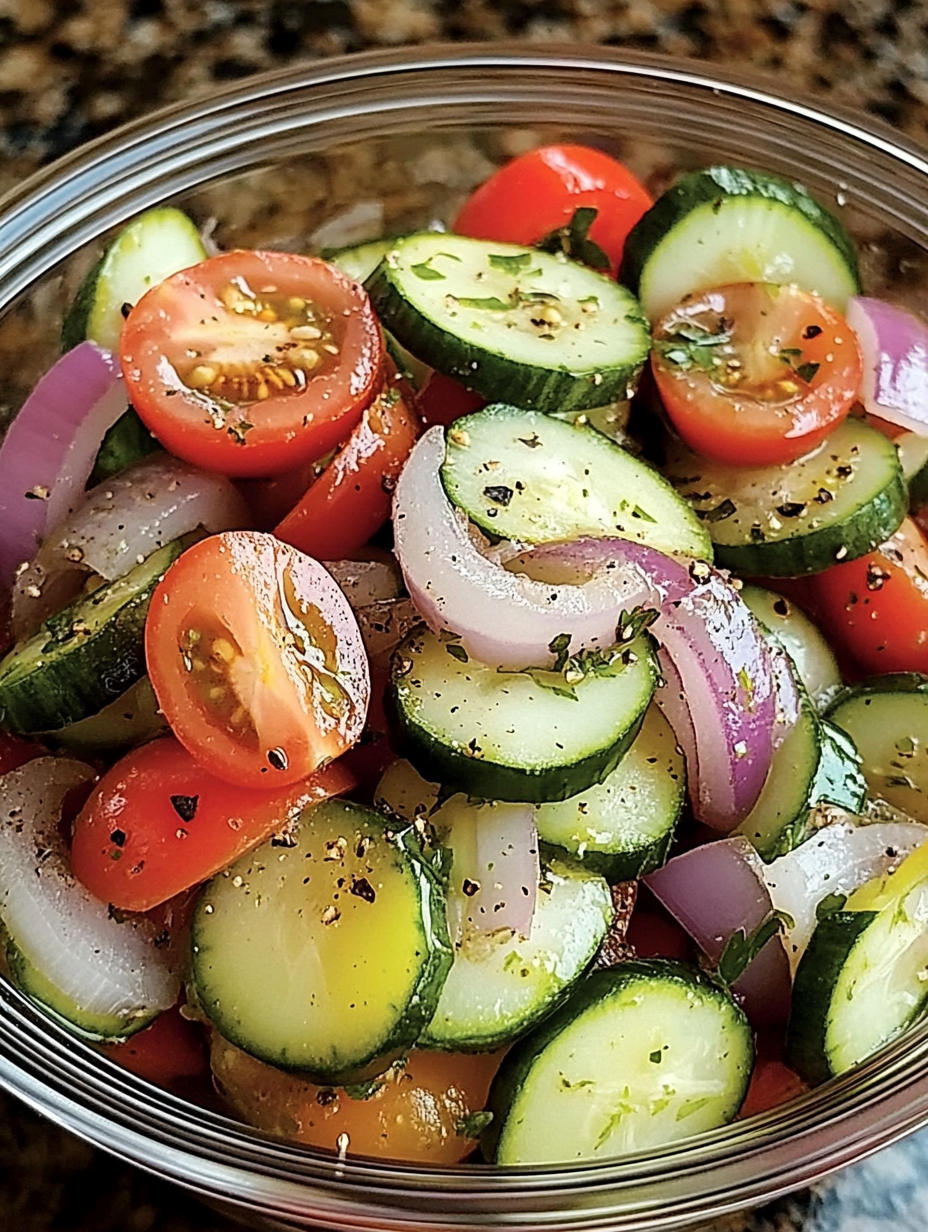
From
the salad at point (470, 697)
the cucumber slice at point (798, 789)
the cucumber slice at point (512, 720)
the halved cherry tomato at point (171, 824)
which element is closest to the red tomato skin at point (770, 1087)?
the salad at point (470, 697)

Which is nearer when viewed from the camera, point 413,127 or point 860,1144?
point 860,1144

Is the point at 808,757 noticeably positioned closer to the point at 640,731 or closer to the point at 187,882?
the point at 640,731

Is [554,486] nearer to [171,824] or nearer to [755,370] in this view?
[755,370]

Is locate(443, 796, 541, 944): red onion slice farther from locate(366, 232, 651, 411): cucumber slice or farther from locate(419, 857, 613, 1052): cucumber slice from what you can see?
locate(366, 232, 651, 411): cucumber slice

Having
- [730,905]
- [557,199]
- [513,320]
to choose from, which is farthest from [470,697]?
[557,199]

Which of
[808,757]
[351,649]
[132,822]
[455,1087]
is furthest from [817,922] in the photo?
[132,822]

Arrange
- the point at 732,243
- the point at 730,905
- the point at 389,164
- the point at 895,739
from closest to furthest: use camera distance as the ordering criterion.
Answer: the point at 730,905, the point at 895,739, the point at 732,243, the point at 389,164

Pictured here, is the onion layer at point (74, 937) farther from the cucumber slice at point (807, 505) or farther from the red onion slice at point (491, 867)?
the cucumber slice at point (807, 505)
